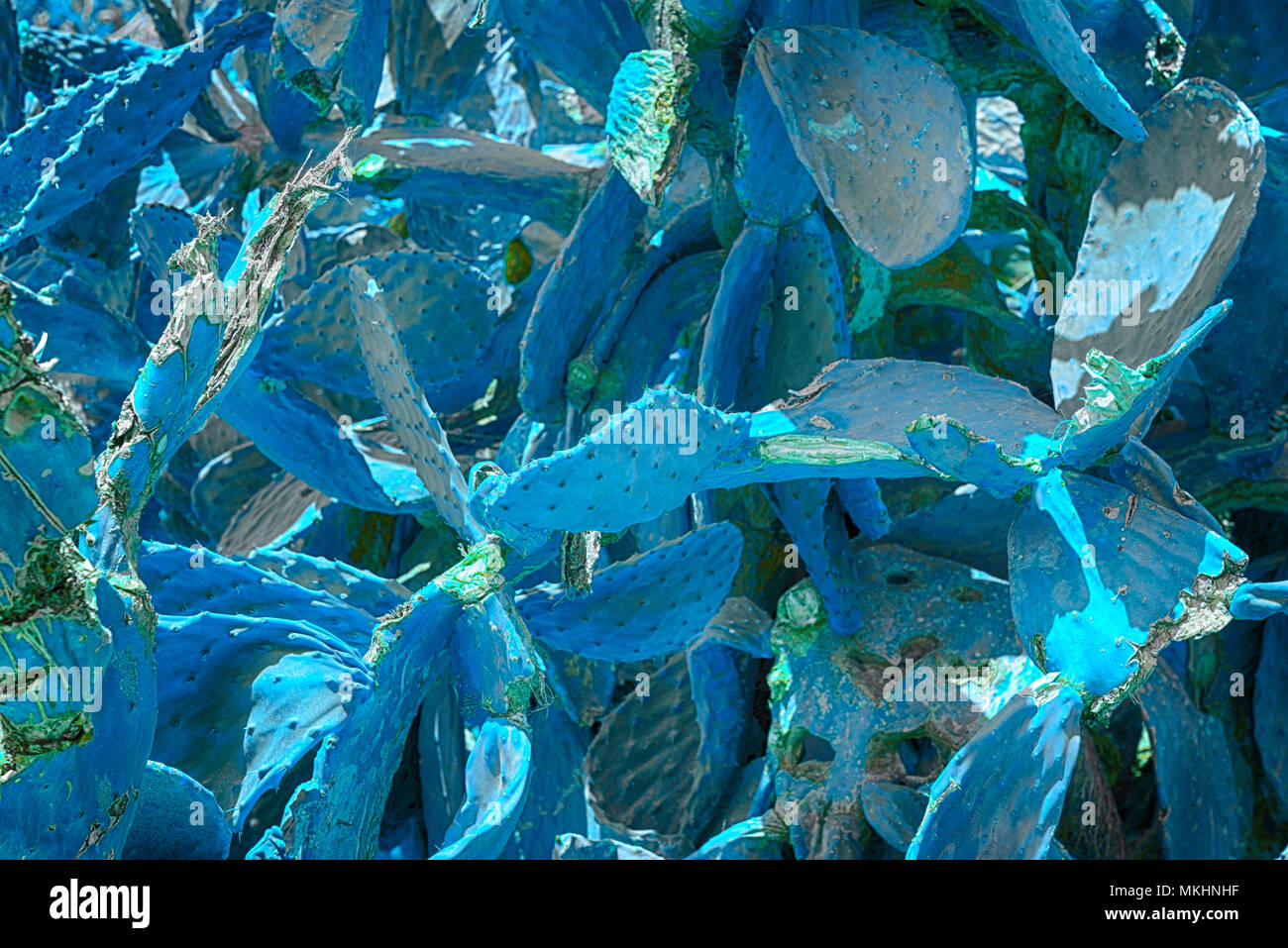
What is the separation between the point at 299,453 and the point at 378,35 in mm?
664

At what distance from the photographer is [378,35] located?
2336mm

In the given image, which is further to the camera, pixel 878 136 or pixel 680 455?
pixel 878 136

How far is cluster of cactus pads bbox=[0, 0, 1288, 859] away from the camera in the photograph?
1.49 metres

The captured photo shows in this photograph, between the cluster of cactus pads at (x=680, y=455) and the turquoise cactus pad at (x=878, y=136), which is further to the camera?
the turquoise cactus pad at (x=878, y=136)

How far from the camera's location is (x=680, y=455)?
1564 mm

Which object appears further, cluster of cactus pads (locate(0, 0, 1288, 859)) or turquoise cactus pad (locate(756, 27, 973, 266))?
turquoise cactus pad (locate(756, 27, 973, 266))

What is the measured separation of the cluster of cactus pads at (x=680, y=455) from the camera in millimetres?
1491

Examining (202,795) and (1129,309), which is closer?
(202,795)

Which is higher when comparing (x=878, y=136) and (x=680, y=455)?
(x=878, y=136)
